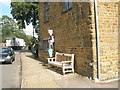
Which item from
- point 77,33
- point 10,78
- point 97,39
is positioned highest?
point 77,33

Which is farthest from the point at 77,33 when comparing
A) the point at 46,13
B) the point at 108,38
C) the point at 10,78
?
the point at 46,13

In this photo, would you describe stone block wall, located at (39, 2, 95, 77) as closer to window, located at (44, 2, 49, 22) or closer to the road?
window, located at (44, 2, 49, 22)

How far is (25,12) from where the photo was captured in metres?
26.8

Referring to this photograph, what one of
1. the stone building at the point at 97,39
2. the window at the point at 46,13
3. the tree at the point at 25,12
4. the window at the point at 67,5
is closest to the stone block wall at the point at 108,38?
the stone building at the point at 97,39

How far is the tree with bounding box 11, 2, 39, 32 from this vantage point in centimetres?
2594

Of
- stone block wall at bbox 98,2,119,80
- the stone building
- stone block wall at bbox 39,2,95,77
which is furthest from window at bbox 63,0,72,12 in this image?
stone block wall at bbox 98,2,119,80

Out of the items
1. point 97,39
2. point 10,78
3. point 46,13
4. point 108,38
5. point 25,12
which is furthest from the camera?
point 25,12

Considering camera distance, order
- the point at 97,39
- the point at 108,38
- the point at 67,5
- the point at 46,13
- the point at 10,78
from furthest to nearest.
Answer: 1. the point at 46,13
2. the point at 67,5
3. the point at 10,78
4. the point at 108,38
5. the point at 97,39

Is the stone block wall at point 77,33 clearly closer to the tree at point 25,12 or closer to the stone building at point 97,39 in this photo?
the stone building at point 97,39

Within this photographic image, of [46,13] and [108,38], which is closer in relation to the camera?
[108,38]

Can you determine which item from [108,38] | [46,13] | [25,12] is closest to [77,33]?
[108,38]

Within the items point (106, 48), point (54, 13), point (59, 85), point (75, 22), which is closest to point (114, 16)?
point (106, 48)

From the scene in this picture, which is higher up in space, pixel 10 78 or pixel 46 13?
pixel 46 13

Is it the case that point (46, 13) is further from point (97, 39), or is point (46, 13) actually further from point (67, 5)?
point (97, 39)
